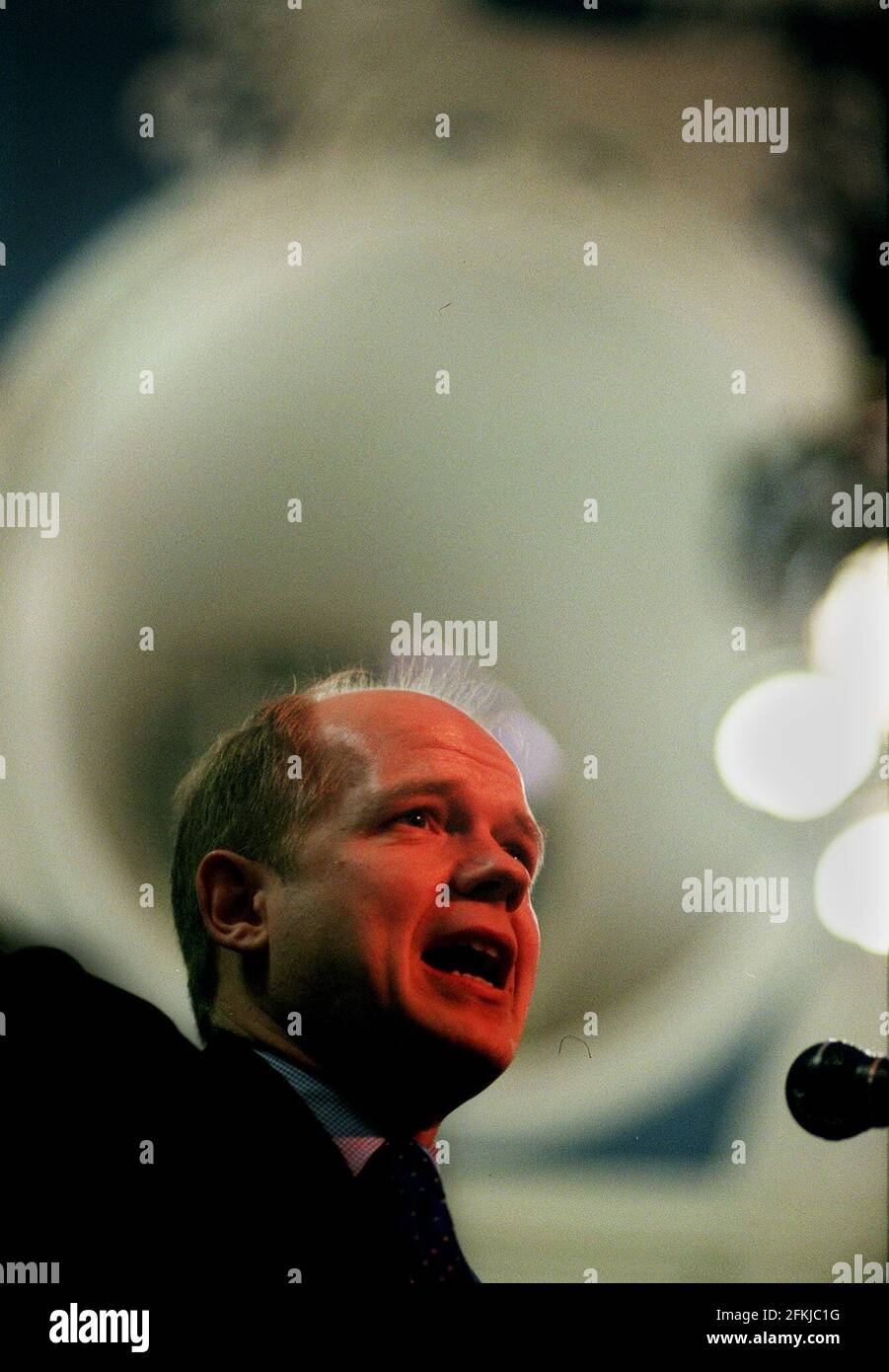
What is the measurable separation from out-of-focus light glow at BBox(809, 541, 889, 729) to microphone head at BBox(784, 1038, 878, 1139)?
117 cm

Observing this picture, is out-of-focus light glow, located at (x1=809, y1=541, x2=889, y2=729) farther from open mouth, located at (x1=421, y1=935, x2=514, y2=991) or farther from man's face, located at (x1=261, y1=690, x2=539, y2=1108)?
open mouth, located at (x1=421, y1=935, x2=514, y2=991)

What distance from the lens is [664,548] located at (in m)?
2.91

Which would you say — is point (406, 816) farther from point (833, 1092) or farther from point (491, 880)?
point (833, 1092)

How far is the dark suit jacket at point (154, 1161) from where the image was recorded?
2619 mm

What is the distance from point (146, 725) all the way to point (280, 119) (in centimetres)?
121

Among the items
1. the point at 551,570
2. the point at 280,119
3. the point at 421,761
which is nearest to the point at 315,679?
the point at 421,761

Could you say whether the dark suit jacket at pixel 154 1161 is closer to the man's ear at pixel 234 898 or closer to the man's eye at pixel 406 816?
the man's ear at pixel 234 898

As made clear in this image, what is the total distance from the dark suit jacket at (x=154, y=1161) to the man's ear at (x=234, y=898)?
0.18 meters

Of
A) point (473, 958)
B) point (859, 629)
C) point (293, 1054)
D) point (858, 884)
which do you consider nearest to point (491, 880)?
point (473, 958)

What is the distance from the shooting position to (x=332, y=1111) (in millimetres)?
2623

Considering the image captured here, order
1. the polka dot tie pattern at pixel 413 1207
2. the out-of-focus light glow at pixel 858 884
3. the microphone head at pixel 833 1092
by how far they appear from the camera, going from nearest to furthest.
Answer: the microphone head at pixel 833 1092, the polka dot tie pattern at pixel 413 1207, the out-of-focus light glow at pixel 858 884

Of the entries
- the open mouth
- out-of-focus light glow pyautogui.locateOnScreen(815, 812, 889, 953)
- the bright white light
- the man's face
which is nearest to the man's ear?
the man's face

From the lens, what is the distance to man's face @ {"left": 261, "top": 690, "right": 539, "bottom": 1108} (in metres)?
2.62

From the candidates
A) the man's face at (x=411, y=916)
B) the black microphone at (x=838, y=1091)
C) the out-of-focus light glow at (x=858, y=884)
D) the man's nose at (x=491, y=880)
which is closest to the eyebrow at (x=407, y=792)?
the man's face at (x=411, y=916)
